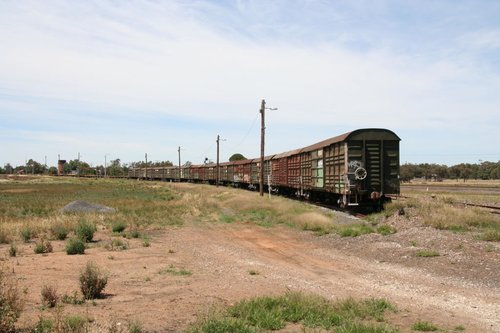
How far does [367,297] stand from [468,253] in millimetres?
5133

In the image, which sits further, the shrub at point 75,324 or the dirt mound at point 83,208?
the dirt mound at point 83,208

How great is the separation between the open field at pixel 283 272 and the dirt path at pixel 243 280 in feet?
0.09

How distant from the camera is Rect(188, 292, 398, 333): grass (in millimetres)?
6840

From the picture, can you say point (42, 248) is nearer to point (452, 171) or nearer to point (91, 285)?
point (91, 285)

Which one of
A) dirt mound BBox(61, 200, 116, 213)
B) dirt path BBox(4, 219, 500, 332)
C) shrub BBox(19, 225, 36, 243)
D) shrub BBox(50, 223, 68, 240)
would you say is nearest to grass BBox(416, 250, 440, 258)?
dirt path BBox(4, 219, 500, 332)

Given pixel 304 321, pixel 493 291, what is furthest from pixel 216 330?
pixel 493 291

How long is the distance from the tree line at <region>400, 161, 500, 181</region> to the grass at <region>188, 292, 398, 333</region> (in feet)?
448

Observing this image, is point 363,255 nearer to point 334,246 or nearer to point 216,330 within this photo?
point 334,246

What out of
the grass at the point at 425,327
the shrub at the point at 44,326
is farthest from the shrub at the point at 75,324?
the grass at the point at 425,327

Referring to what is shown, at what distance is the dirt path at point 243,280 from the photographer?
792cm

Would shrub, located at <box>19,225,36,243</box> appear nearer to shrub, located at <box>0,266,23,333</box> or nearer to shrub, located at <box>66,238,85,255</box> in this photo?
shrub, located at <box>66,238,85,255</box>

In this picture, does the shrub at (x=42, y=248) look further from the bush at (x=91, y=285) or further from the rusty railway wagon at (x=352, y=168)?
the rusty railway wagon at (x=352, y=168)

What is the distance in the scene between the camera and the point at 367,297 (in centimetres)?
911

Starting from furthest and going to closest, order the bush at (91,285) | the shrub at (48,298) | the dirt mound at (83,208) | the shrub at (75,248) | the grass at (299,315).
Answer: the dirt mound at (83,208) < the shrub at (75,248) < the bush at (91,285) < the shrub at (48,298) < the grass at (299,315)
